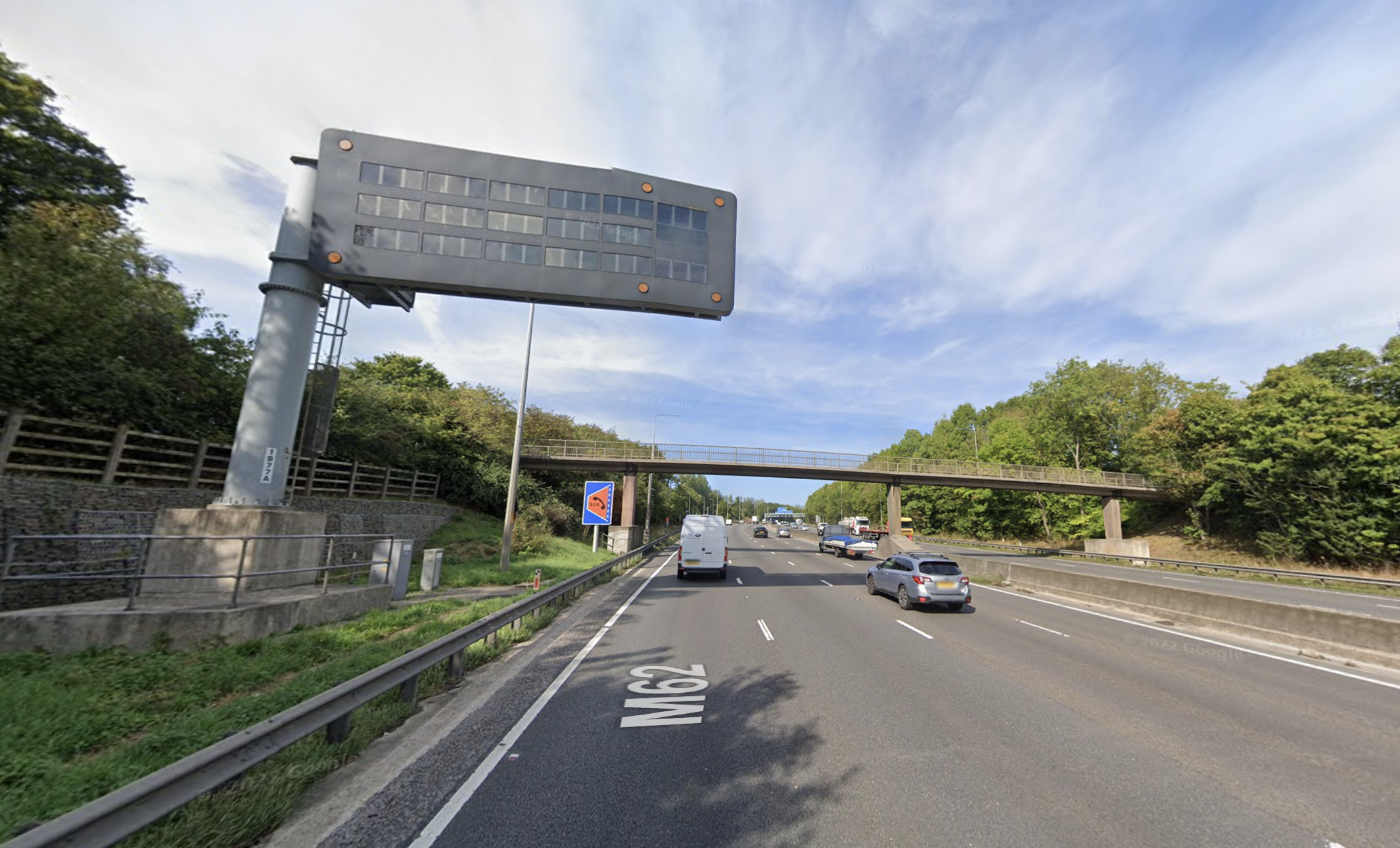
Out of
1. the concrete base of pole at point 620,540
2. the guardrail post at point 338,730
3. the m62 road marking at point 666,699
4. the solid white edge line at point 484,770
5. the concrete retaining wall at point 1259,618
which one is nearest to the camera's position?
the solid white edge line at point 484,770

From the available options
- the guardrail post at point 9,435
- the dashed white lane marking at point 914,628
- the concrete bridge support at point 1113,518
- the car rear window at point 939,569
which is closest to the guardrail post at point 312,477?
the guardrail post at point 9,435

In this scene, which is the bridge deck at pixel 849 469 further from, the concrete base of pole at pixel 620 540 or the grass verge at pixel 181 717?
the grass verge at pixel 181 717

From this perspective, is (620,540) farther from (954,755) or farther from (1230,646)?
(954,755)

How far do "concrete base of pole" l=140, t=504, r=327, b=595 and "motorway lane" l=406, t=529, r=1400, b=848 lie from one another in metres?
7.54

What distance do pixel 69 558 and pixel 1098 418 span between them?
247 ft

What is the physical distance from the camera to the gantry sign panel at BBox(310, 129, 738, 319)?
13.7m

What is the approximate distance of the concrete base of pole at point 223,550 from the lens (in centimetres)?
1033

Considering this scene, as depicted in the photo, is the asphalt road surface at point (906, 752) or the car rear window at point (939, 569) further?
the car rear window at point (939, 569)

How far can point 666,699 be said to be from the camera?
21.9 feet

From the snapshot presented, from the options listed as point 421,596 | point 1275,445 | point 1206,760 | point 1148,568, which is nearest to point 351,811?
point 1206,760

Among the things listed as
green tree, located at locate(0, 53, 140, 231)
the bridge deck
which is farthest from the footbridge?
green tree, located at locate(0, 53, 140, 231)

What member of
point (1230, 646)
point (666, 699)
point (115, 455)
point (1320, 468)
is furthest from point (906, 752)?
point (1320, 468)

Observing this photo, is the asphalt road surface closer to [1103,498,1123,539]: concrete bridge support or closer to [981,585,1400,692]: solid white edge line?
[981,585,1400,692]: solid white edge line

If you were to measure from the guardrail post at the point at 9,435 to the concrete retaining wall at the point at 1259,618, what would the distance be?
25897 millimetres
